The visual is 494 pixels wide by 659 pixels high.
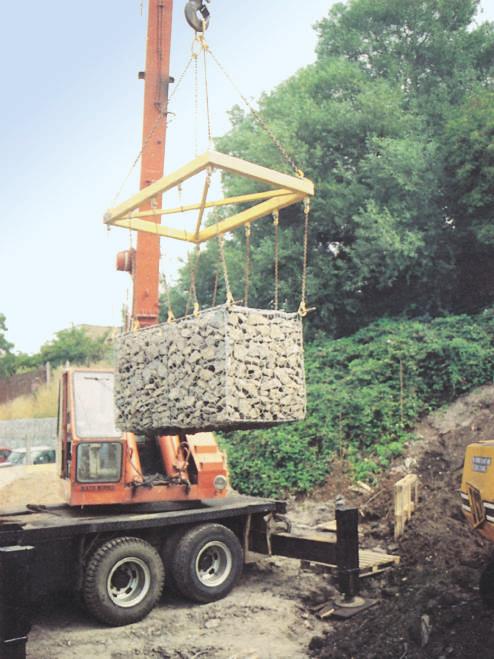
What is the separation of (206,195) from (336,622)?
4790 millimetres

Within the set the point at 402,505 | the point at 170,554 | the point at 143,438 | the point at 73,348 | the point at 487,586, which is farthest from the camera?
the point at 73,348

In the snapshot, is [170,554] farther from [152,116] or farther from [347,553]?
[152,116]

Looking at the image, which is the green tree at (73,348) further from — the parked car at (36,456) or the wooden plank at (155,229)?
the wooden plank at (155,229)

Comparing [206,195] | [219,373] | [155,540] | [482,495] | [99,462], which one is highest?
[206,195]

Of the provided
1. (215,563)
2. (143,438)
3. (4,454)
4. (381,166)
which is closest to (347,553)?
(215,563)

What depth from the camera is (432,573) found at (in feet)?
26.7

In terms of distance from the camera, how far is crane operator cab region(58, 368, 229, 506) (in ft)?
26.3

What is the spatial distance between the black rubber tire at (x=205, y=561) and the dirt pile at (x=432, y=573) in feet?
5.47

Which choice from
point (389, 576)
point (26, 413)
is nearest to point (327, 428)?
point (389, 576)

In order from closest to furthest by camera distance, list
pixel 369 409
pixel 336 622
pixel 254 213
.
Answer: pixel 254 213, pixel 336 622, pixel 369 409

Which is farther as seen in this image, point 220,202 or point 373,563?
point 373,563

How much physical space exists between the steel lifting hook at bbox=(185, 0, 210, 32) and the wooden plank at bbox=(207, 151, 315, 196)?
72.5 inches

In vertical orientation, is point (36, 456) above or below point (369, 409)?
below

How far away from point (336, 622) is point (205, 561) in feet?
6.09
